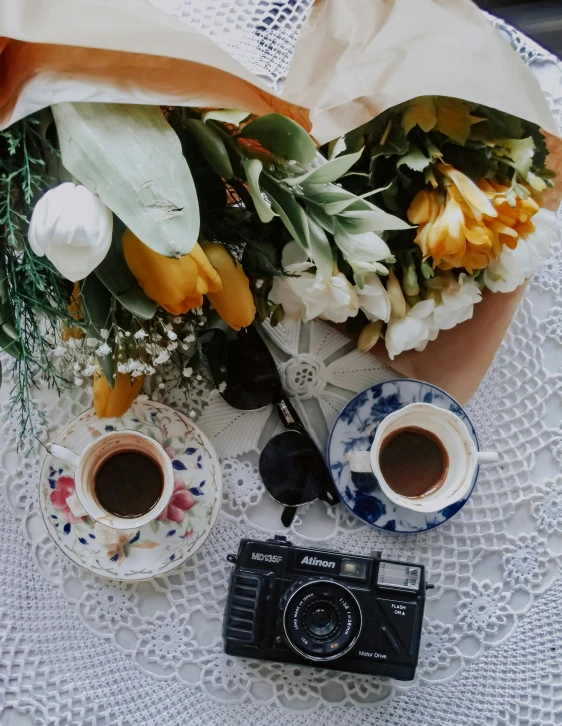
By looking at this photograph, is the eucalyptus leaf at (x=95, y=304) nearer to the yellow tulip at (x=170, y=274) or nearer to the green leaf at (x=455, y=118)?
the yellow tulip at (x=170, y=274)

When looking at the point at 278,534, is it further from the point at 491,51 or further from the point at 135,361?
the point at 491,51

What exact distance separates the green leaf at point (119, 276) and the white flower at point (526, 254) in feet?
1.10

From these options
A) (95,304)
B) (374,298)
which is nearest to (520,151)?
(374,298)

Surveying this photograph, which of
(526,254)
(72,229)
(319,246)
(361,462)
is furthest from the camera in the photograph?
(361,462)

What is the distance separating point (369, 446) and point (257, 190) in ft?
1.29

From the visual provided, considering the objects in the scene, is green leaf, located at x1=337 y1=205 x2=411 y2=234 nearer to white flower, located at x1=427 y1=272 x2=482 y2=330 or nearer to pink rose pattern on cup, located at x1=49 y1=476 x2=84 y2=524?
white flower, located at x1=427 y1=272 x2=482 y2=330

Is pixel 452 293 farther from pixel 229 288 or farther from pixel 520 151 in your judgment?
pixel 229 288

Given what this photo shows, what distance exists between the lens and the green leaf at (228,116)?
467mm

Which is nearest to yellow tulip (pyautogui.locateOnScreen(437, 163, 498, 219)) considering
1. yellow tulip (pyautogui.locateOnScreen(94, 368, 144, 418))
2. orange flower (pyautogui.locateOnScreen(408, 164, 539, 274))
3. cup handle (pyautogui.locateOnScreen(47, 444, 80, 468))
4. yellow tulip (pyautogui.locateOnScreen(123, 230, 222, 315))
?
orange flower (pyautogui.locateOnScreen(408, 164, 539, 274))

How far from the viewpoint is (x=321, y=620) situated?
0.71 metres

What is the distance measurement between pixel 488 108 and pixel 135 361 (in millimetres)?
380

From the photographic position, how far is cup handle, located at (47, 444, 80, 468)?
26.8 inches

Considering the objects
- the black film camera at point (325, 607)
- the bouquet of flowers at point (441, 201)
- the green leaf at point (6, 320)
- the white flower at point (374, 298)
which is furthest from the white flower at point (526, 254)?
the green leaf at point (6, 320)

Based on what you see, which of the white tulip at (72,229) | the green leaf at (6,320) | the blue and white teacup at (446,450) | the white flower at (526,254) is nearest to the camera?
the white tulip at (72,229)
